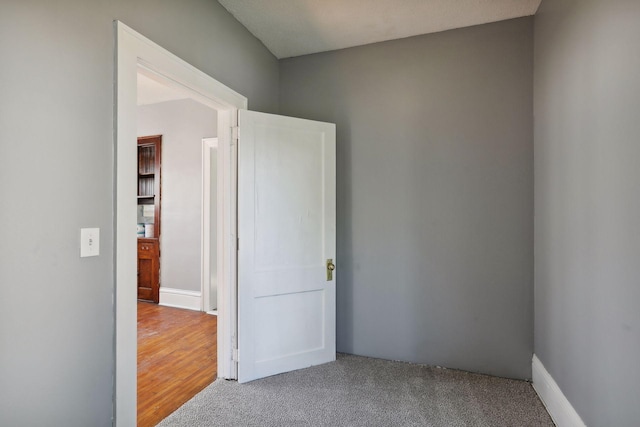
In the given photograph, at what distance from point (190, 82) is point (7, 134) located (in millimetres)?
1022

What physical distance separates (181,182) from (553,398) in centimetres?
441

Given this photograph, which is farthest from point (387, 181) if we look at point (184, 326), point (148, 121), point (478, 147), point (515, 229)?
point (148, 121)

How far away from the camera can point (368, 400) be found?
2.09 metres

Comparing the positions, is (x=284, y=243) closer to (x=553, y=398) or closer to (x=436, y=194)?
(x=436, y=194)

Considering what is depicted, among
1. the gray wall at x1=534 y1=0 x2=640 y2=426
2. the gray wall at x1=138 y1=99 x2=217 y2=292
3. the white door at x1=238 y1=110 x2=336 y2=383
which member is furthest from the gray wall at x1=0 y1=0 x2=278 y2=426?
the gray wall at x1=138 y1=99 x2=217 y2=292

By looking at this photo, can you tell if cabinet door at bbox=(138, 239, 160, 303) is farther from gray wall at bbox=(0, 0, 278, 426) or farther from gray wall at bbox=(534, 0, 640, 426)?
gray wall at bbox=(534, 0, 640, 426)

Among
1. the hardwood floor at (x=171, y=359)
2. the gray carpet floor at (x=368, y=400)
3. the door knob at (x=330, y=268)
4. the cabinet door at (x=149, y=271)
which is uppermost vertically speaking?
the door knob at (x=330, y=268)

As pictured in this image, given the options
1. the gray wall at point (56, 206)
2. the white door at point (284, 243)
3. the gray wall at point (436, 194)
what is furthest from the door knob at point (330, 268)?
the gray wall at point (56, 206)

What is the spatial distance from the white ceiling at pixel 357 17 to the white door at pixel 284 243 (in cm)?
73

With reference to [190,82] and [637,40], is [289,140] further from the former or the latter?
[637,40]

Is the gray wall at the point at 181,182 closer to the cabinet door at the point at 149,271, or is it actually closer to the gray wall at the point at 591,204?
the cabinet door at the point at 149,271

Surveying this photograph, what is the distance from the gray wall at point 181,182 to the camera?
4180 millimetres

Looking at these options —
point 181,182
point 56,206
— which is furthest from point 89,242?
point 181,182

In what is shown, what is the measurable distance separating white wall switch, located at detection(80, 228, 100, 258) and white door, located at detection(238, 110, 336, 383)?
1017mm
